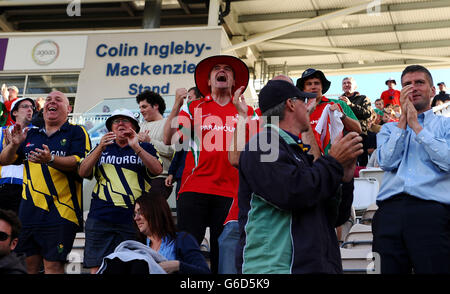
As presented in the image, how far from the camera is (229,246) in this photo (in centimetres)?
417

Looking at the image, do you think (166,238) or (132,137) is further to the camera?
(132,137)

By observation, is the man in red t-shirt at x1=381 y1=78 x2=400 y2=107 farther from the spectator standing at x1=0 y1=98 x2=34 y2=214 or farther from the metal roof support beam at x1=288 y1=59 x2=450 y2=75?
the spectator standing at x1=0 y1=98 x2=34 y2=214

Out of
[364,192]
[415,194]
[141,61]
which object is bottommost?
[415,194]

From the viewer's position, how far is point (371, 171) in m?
7.35

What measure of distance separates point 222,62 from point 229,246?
5.83ft

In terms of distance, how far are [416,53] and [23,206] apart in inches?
725

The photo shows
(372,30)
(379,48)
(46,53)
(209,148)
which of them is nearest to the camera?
(209,148)

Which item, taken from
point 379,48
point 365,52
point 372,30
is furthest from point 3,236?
point 379,48

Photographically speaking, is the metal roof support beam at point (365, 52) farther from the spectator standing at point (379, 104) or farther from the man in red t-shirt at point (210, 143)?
the man in red t-shirt at point (210, 143)

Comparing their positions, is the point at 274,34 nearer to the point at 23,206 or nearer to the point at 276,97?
the point at 23,206

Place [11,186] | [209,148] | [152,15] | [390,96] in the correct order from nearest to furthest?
[209,148]
[11,186]
[390,96]
[152,15]

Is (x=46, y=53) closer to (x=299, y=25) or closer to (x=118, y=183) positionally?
(x=299, y=25)

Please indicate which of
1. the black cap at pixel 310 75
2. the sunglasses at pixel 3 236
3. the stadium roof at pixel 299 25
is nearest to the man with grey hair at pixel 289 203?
the sunglasses at pixel 3 236

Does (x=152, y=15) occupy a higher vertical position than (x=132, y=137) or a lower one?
higher
